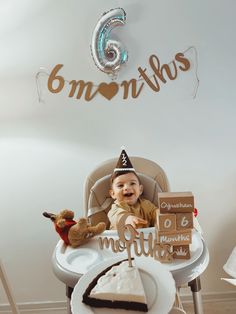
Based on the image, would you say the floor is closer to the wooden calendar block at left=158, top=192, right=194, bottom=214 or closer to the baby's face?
the baby's face

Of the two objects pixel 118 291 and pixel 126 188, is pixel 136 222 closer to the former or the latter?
pixel 126 188

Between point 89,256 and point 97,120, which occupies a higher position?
point 97,120

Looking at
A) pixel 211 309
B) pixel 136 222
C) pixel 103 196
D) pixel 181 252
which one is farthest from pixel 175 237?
pixel 211 309

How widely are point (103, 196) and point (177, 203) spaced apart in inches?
19.2

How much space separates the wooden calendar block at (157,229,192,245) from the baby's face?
0.36m

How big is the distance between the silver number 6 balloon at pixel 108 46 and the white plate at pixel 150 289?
100cm

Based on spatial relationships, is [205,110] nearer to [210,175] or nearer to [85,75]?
[210,175]

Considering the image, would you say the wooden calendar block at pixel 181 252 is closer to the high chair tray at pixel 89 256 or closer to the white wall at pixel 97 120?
the high chair tray at pixel 89 256

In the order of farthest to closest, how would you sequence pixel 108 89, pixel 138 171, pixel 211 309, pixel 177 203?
1. pixel 211 309
2. pixel 108 89
3. pixel 138 171
4. pixel 177 203

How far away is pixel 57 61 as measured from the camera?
69.1 inches

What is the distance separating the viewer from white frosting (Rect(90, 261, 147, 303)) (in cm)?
81

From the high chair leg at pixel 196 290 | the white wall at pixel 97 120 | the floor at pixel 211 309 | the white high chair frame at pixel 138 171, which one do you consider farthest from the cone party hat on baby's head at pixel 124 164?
the floor at pixel 211 309

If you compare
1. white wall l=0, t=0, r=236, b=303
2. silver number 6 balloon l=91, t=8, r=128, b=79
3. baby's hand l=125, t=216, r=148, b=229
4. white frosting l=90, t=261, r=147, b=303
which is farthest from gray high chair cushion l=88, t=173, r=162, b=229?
white frosting l=90, t=261, r=147, b=303

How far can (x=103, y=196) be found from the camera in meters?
1.55
